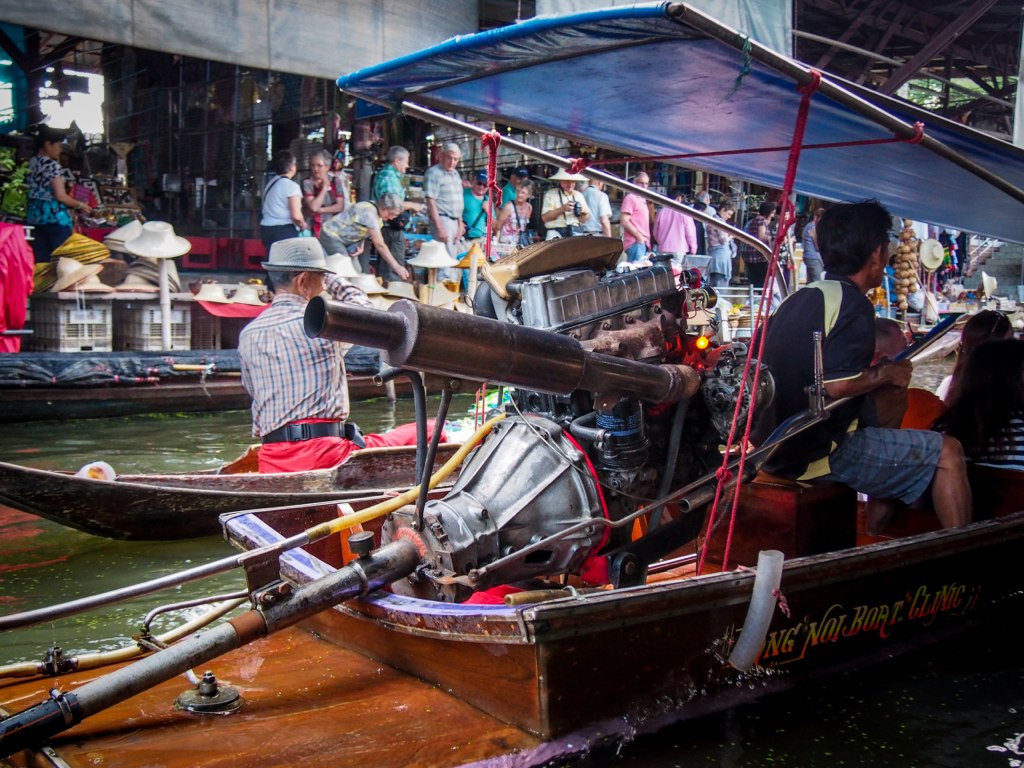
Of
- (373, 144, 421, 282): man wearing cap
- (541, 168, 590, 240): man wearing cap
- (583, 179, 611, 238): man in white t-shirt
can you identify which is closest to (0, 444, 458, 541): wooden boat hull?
(373, 144, 421, 282): man wearing cap

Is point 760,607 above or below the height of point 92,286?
below

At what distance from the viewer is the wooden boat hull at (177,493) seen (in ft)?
14.9

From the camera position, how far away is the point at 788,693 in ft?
10.3

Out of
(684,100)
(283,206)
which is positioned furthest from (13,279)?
(684,100)

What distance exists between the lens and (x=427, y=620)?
8.66ft

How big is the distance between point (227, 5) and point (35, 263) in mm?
3622

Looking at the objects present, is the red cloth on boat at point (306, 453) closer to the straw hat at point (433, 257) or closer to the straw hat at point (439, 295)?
the straw hat at point (439, 295)

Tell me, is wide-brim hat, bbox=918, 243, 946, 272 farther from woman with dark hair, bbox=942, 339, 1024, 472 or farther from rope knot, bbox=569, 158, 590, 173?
rope knot, bbox=569, 158, 590, 173

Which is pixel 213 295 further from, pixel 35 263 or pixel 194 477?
pixel 194 477

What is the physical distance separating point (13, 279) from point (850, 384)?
7.74m

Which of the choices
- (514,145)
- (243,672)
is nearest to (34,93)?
(514,145)

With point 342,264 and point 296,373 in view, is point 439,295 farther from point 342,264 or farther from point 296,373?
point 296,373

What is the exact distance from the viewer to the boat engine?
279 centimetres

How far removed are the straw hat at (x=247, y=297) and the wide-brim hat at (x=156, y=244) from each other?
Result: 0.81 meters
